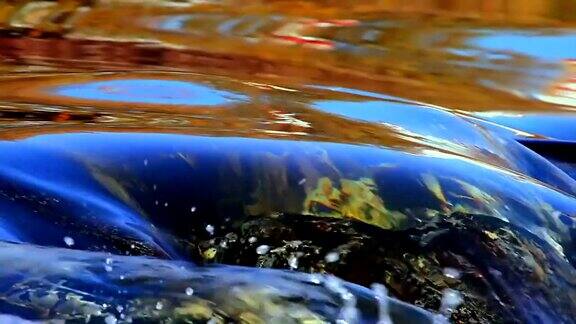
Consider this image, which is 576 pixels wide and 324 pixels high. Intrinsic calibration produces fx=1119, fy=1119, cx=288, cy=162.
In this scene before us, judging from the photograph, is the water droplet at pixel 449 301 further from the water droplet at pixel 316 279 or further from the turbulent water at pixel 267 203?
the water droplet at pixel 316 279

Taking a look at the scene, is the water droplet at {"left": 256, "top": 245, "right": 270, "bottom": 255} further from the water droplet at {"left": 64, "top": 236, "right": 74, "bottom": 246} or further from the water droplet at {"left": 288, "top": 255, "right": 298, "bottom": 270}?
the water droplet at {"left": 64, "top": 236, "right": 74, "bottom": 246}

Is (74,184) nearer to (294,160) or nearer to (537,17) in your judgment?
(294,160)

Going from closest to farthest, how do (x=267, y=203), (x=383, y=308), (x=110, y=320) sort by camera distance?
1. (x=110, y=320)
2. (x=383, y=308)
3. (x=267, y=203)

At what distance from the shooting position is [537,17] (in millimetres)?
3879

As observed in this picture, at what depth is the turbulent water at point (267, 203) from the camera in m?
0.94

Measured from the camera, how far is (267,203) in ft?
4.10

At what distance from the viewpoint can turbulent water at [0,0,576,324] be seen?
938 mm

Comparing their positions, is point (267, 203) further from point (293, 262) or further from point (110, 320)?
point (110, 320)

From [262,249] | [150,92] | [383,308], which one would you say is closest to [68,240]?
[262,249]

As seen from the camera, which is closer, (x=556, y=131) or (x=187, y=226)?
(x=187, y=226)

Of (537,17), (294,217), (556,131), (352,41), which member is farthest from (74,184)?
(537,17)

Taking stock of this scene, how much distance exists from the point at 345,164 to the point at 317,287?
15.6 inches

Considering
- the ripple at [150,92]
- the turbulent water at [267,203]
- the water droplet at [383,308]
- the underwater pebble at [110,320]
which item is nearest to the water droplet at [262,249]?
the turbulent water at [267,203]

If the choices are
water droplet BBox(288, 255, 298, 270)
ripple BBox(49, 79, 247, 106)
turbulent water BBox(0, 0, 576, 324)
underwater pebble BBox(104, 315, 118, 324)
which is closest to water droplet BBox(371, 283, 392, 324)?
turbulent water BBox(0, 0, 576, 324)
